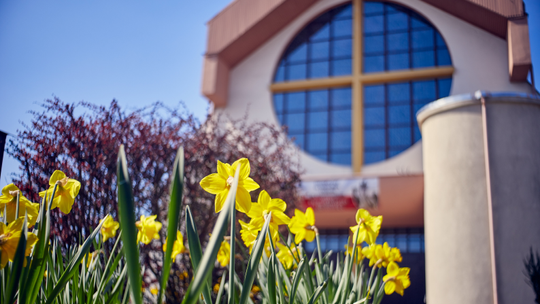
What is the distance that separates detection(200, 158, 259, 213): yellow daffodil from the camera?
132cm

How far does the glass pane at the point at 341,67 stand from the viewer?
677 inches

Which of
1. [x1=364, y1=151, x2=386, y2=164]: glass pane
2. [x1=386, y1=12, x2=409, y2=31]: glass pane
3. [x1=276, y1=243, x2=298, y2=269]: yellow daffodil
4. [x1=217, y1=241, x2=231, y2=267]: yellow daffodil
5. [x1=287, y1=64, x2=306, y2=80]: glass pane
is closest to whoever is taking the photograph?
[x1=276, y1=243, x2=298, y2=269]: yellow daffodil

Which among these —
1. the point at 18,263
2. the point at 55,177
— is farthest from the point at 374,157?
the point at 18,263

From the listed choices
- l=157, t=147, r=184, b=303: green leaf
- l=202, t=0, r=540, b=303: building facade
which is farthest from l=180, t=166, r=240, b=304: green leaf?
l=202, t=0, r=540, b=303: building facade

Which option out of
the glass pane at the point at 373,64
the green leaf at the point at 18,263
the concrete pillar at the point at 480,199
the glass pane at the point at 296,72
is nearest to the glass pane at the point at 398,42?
the glass pane at the point at 373,64

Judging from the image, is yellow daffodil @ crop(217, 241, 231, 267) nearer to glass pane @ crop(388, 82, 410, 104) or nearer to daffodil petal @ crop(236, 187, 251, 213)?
daffodil petal @ crop(236, 187, 251, 213)

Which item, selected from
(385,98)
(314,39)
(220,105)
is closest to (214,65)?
(220,105)

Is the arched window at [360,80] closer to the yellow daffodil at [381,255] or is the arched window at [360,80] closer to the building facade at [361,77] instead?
the building facade at [361,77]

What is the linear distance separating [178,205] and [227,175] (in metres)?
0.61

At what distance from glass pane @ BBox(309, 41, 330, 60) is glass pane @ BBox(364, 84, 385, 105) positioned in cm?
228

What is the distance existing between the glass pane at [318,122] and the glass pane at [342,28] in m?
3.43

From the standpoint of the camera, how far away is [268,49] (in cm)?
1845

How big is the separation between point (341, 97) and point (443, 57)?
3923mm

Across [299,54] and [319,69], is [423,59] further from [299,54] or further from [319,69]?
[299,54]
